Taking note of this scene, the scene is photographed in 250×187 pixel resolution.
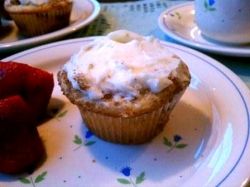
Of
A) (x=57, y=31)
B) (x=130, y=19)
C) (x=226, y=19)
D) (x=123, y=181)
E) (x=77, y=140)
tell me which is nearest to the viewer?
(x=123, y=181)

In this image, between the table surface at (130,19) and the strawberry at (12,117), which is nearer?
the strawberry at (12,117)

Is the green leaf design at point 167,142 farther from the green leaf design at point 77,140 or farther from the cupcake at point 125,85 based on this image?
the green leaf design at point 77,140

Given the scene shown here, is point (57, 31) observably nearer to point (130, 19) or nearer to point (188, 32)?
point (130, 19)

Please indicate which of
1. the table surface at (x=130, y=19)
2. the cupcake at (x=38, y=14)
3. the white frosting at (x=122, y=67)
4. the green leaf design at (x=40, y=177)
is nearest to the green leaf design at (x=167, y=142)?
the white frosting at (x=122, y=67)

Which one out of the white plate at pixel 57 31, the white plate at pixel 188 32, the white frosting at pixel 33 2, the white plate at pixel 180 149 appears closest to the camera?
the white plate at pixel 180 149

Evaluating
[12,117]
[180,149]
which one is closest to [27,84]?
[12,117]

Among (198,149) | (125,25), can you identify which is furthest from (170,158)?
(125,25)

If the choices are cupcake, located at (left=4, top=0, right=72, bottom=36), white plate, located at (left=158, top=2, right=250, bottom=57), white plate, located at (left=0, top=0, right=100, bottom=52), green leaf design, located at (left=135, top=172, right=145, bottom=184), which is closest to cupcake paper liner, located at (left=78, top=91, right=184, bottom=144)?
green leaf design, located at (left=135, top=172, right=145, bottom=184)
